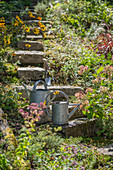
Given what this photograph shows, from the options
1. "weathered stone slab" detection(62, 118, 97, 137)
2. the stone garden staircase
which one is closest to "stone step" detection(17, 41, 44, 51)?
the stone garden staircase

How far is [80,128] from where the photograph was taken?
12.4 ft

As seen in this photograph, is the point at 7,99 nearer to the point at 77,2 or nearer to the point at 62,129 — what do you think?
the point at 62,129

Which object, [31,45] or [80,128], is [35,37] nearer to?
[31,45]

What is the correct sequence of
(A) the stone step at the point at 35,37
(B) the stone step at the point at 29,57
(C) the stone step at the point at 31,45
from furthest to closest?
(A) the stone step at the point at 35,37 < (C) the stone step at the point at 31,45 < (B) the stone step at the point at 29,57

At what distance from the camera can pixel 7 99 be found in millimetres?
3621

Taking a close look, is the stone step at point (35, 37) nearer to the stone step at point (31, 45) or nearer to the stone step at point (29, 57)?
the stone step at point (31, 45)

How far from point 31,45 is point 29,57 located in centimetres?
60

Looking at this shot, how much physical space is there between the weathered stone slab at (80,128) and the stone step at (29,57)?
1575 mm

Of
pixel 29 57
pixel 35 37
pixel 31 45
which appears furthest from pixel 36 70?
pixel 35 37

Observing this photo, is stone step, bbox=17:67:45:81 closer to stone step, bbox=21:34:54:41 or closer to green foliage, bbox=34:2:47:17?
stone step, bbox=21:34:54:41

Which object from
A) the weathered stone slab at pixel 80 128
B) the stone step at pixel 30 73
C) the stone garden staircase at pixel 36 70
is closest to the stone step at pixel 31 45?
the stone garden staircase at pixel 36 70

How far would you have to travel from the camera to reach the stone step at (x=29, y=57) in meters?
4.83

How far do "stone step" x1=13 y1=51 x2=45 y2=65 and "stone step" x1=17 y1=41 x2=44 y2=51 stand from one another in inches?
15.9

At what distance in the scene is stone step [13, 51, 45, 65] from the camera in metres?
4.83
